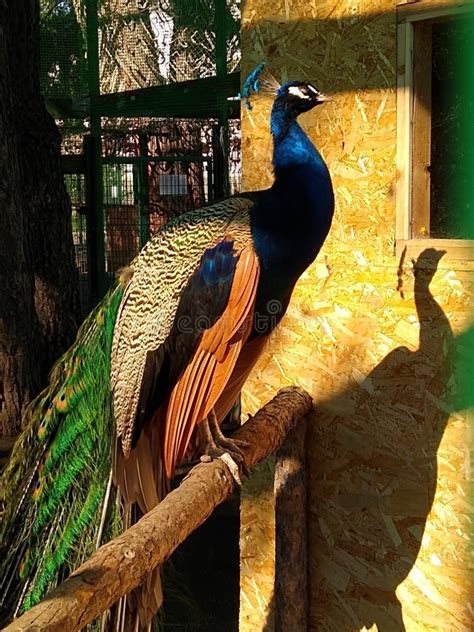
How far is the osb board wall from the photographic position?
2617mm

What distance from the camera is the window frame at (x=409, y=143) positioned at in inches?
98.7

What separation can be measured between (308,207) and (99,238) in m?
3.29

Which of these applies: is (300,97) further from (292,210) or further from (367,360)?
(367,360)

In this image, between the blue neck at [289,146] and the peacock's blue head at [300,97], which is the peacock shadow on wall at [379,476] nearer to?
the blue neck at [289,146]

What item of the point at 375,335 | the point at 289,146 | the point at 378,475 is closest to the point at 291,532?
the point at 378,475

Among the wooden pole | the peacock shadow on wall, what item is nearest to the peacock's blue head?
the peacock shadow on wall

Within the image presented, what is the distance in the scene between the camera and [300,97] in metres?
2.57

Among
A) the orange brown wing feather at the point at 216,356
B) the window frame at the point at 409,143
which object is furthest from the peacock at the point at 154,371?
the window frame at the point at 409,143

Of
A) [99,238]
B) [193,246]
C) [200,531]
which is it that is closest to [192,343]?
[193,246]

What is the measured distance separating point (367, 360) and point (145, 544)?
1.23 m

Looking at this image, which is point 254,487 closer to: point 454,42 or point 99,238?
point 454,42

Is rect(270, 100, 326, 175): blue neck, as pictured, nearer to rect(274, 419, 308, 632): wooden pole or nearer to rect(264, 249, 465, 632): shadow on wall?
rect(264, 249, 465, 632): shadow on wall

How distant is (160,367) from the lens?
2.32m

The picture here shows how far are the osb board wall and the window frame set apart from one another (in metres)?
0.04
